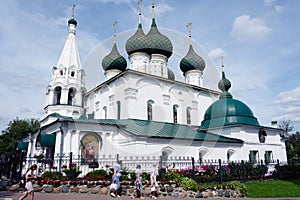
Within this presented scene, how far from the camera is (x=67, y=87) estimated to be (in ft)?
62.2

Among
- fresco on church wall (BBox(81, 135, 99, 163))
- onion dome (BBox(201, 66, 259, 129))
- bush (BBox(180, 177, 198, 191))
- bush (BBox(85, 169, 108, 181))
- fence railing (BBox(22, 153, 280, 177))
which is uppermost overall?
onion dome (BBox(201, 66, 259, 129))

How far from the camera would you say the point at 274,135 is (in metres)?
20.7

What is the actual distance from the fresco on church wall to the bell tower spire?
526 centimetres

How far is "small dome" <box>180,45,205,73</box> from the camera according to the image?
78.4 ft

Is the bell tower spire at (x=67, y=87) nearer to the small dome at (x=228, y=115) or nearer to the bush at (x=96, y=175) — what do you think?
the bush at (x=96, y=175)

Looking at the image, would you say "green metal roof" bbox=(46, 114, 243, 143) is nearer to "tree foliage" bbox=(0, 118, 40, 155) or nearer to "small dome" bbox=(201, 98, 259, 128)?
"small dome" bbox=(201, 98, 259, 128)

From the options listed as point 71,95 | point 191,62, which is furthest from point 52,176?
point 191,62

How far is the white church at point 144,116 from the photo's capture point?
14000mm

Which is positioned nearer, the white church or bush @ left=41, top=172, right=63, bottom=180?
bush @ left=41, top=172, right=63, bottom=180

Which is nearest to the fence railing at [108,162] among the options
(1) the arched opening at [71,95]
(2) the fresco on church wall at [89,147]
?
(2) the fresco on church wall at [89,147]

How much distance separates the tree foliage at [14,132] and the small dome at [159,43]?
1640cm

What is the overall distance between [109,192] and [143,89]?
427 inches

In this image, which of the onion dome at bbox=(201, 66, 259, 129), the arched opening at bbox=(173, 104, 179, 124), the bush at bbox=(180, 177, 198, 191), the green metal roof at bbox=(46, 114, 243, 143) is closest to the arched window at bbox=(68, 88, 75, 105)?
the green metal roof at bbox=(46, 114, 243, 143)

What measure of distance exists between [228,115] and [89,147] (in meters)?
11.0
